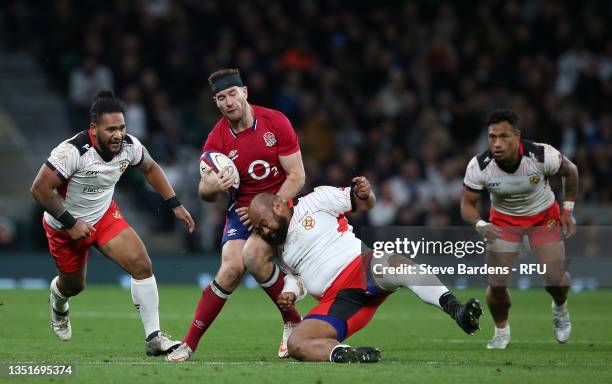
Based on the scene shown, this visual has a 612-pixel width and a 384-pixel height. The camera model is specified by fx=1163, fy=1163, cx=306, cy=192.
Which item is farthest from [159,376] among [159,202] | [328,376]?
[159,202]

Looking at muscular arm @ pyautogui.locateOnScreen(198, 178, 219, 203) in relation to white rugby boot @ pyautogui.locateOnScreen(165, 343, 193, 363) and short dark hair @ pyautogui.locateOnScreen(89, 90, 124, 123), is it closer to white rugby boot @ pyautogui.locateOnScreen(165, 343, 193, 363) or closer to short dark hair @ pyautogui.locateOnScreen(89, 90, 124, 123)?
short dark hair @ pyautogui.locateOnScreen(89, 90, 124, 123)

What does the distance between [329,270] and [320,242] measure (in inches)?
10.2

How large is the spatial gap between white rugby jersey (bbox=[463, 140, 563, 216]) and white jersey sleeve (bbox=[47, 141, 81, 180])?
4085 mm

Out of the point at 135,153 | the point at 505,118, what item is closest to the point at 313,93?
the point at 505,118

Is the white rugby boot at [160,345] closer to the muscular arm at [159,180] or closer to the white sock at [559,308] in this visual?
the muscular arm at [159,180]

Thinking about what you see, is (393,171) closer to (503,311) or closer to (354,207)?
(503,311)

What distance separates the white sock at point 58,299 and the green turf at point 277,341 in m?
0.37

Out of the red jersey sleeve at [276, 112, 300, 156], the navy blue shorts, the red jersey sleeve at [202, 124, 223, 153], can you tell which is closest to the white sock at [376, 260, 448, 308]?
the navy blue shorts

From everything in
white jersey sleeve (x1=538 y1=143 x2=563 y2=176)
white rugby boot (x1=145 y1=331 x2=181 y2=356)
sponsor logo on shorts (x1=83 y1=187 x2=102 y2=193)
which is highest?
white jersey sleeve (x1=538 y1=143 x2=563 y2=176)

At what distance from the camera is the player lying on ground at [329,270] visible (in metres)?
9.64

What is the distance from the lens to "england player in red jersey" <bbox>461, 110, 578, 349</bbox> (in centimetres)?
1183

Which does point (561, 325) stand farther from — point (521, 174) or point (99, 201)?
point (99, 201)

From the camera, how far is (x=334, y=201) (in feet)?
33.4

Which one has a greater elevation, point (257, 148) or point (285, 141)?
point (285, 141)
